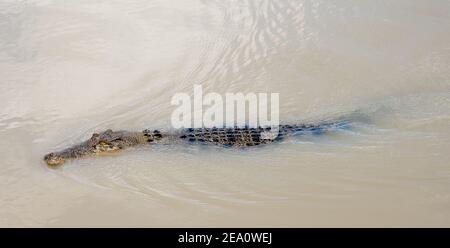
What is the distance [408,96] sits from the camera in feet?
18.2

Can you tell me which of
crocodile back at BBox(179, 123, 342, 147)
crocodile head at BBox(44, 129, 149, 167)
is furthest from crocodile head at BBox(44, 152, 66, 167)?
crocodile back at BBox(179, 123, 342, 147)

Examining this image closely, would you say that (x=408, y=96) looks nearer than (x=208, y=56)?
Yes

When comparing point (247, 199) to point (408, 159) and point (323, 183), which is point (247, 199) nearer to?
point (323, 183)

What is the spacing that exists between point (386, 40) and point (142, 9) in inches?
150

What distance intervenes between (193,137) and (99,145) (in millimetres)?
966

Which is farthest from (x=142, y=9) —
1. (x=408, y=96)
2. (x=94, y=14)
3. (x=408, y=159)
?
(x=408, y=159)

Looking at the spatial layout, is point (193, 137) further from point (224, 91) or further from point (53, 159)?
point (53, 159)

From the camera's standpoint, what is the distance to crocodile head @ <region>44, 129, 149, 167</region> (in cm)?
454

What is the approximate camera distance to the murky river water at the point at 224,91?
4.09 metres

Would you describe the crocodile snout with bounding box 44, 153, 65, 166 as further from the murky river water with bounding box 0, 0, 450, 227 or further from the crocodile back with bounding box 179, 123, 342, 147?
the crocodile back with bounding box 179, 123, 342, 147

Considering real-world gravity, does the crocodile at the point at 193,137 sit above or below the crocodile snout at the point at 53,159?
above

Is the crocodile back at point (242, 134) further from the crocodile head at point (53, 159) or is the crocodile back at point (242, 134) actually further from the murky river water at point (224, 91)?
the crocodile head at point (53, 159)

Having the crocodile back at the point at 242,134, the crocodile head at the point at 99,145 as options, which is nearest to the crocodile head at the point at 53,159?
the crocodile head at the point at 99,145

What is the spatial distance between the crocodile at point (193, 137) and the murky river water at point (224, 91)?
10 centimetres
